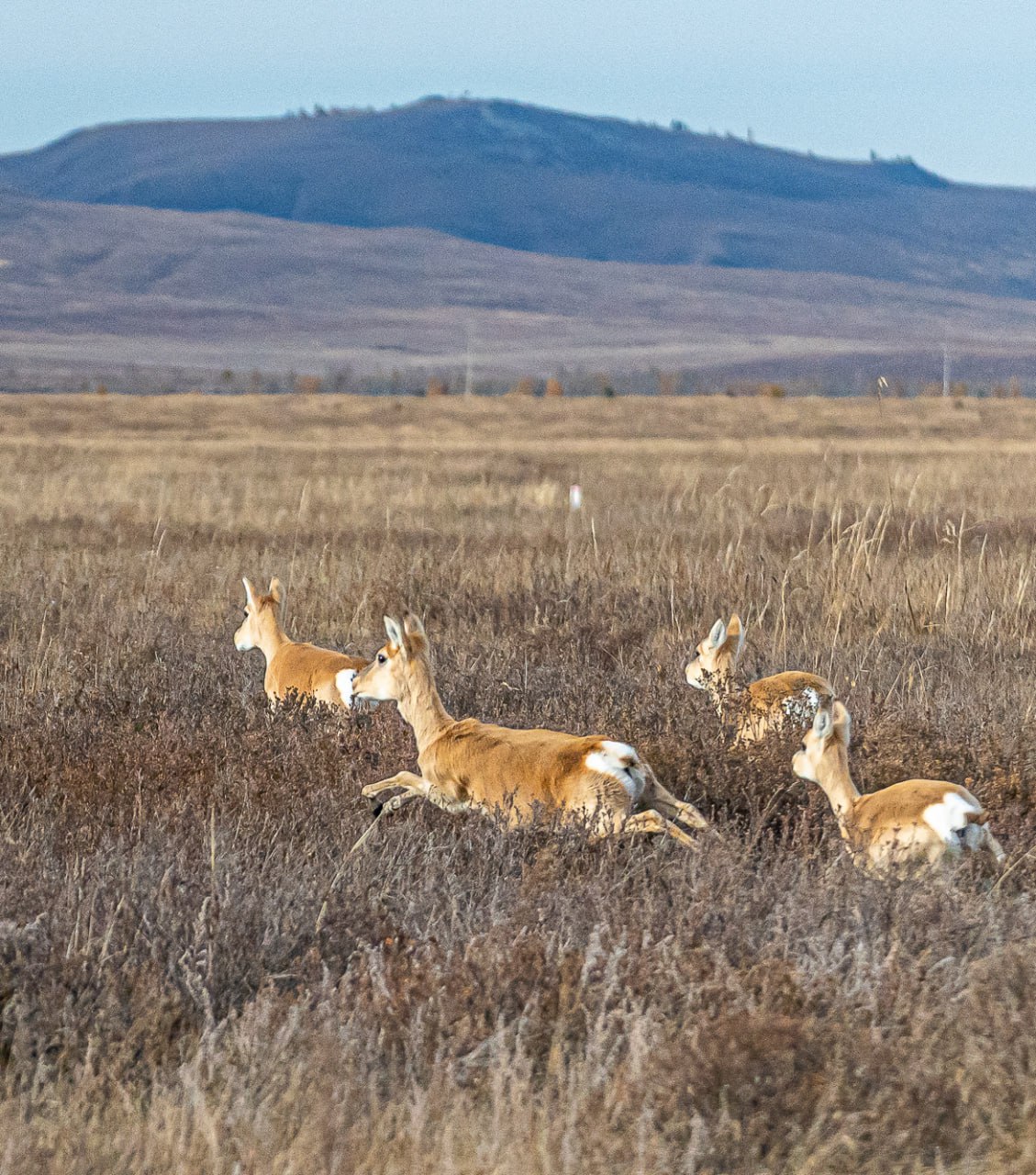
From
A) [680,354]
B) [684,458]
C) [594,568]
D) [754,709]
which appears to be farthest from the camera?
[680,354]

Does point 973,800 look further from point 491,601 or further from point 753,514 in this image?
point 753,514

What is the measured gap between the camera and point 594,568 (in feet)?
40.4

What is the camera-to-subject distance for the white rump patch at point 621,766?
516 cm

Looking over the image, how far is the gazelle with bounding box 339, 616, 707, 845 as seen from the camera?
5.20 m

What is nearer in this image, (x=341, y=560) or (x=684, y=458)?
(x=341, y=560)

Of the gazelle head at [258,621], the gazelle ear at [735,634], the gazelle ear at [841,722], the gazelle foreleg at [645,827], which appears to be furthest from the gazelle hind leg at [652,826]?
the gazelle head at [258,621]

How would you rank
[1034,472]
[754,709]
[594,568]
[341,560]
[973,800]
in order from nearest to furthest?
[973,800] → [754,709] → [594,568] → [341,560] → [1034,472]

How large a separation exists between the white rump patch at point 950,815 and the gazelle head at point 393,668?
2040 millimetres

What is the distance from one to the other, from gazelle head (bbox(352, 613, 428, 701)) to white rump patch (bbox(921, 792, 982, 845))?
204 centimetres

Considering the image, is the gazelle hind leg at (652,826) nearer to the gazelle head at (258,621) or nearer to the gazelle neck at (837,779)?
the gazelle neck at (837,779)

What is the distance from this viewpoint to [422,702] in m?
6.11

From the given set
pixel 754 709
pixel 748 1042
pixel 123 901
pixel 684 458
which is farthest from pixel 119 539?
pixel 684 458

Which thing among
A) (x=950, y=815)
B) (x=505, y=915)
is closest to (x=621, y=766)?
(x=505, y=915)

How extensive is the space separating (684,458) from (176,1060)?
1176 inches
